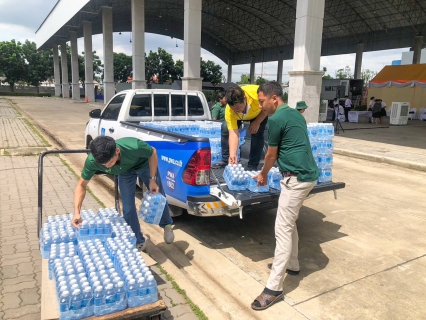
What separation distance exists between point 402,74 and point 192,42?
15.8 meters

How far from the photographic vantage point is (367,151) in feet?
36.8

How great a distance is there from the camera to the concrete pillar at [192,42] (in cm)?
1847

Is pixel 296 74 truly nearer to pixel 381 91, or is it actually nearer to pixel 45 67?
pixel 381 91

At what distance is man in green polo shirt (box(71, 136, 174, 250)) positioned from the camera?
2.90 m

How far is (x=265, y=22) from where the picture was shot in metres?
44.2

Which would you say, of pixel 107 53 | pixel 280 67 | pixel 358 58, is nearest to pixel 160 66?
pixel 280 67

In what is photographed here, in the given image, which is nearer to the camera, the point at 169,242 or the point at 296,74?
the point at 169,242

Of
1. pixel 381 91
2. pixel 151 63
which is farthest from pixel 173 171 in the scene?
pixel 151 63

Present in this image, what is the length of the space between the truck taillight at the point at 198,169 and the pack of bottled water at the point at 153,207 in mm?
519

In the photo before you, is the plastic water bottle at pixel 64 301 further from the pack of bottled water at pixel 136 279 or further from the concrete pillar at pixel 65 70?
the concrete pillar at pixel 65 70

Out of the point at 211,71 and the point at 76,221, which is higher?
the point at 211,71

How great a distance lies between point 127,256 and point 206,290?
1.05 meters

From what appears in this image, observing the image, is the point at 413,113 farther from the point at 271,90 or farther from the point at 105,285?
the point at 105,285

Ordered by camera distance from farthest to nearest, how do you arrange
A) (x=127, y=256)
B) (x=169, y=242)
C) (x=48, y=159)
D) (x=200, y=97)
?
1. (x=48, y=159)
2. (x=200, y=97)
3. (x=169, y=242)
4. (x=127, y=256)
